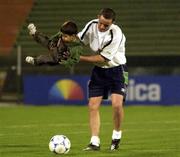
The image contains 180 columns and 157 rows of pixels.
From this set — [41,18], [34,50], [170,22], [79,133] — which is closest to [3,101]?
[34,50]

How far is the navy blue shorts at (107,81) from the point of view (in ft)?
32.9

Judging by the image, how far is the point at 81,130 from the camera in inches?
536

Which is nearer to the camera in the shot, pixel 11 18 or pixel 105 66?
pixel 105 66

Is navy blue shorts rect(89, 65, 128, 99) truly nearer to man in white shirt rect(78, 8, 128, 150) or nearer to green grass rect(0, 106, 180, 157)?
man in white shirt rect(78, 8, 128, 150)

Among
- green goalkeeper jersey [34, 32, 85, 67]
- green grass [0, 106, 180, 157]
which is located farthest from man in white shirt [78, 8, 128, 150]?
green grass [0, 106, 180, 157]

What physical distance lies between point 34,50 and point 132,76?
5.12 m

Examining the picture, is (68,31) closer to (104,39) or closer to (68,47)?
(68,47)

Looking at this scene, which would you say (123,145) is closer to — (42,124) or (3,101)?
(42,124)

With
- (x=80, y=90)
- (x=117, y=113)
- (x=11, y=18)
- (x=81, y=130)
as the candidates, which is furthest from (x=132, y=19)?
(x=117, y=113)

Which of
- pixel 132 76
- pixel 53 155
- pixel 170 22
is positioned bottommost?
pixel 53 155

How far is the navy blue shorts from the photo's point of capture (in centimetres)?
1004

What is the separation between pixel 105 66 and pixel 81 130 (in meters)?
3.82

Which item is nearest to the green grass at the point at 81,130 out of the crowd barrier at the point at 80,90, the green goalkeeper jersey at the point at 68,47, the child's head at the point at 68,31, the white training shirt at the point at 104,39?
the crowd barrier at the point at 80,90

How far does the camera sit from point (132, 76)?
2169 centimetres
